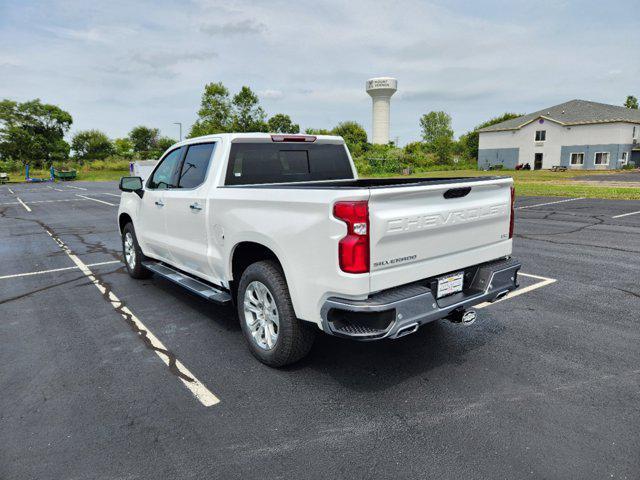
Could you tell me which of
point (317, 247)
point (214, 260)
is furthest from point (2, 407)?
point (317, 247)

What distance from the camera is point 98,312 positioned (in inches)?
214

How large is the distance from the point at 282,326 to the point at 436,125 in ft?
368

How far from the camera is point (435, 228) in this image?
11.2 feet

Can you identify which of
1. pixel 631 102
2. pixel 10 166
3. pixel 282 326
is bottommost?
pixel 282 326

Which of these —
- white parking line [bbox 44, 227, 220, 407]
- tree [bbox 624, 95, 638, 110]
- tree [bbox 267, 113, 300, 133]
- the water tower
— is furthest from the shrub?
tree [bbox 624, 95, 638, 110]

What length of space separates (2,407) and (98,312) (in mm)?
2151

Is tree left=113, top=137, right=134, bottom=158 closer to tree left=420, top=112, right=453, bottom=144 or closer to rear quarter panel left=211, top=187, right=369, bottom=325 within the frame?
tree left=420, top=112, right=453, bottom=144

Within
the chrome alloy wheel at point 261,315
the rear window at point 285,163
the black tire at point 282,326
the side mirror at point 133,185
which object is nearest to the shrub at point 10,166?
the side mirror at point 133,185

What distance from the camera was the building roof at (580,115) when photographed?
49844 mm

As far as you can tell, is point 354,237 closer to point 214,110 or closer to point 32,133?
point 214,110

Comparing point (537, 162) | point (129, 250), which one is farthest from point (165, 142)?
point (129, 250)

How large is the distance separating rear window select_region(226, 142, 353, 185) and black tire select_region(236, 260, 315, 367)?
3.89 feet

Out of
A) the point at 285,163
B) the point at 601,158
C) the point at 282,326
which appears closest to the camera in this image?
the point at 282,326

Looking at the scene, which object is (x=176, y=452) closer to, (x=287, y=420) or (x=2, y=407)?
(x=287, y=420)
